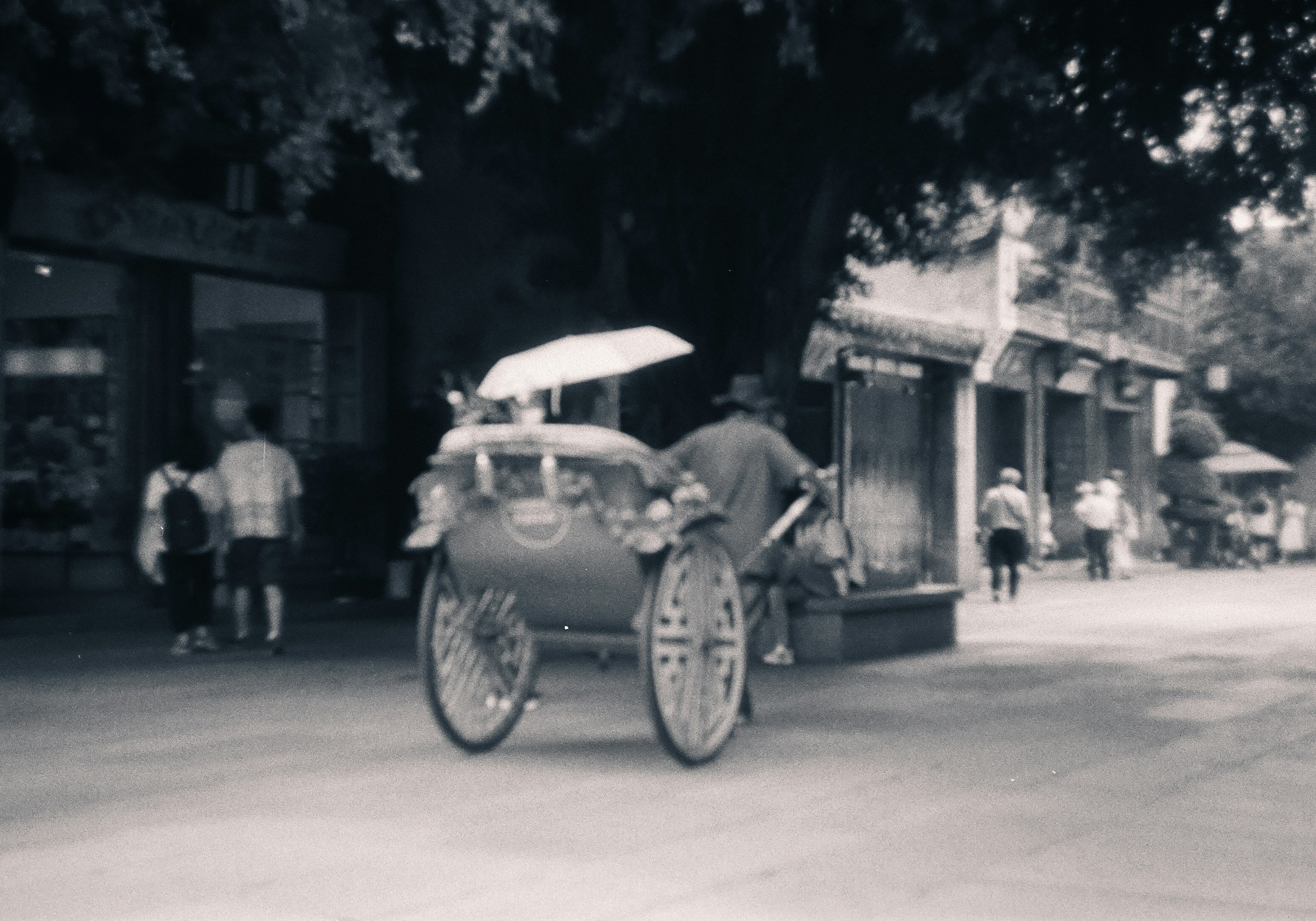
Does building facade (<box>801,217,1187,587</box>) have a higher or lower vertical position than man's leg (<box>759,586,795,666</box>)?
higher

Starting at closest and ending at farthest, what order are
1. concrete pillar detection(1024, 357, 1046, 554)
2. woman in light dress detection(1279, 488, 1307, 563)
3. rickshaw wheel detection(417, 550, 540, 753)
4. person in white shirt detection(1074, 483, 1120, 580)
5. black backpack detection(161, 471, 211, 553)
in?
1. rickshaw wheel detection(417, 550, 540, 753)
2. black backpack detection(161, 471, 211, 553)
3. person in white shirt detection(1074, 483, 1120, 580)
4. concrete pillar detection(1024, 357, 1046, 554)
5. woman in light dress detection(1279, 488, 1307, 563)

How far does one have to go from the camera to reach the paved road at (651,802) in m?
5.11

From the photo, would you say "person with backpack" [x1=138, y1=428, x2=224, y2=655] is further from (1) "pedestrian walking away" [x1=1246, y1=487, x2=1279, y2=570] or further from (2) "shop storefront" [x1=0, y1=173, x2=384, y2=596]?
(1) "pedestrian walking away" [x1=1246, y1=487, x2=1279, y2=570]

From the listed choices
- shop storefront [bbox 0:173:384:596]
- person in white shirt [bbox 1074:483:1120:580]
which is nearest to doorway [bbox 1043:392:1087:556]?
person in white shirt [bbox 1074:483:1120:580]

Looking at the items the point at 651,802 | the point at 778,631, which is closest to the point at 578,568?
the point at 651,802

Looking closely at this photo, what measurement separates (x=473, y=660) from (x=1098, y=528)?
77.7 feet

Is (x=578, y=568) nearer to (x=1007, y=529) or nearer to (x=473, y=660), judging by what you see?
(x=473, y=660)

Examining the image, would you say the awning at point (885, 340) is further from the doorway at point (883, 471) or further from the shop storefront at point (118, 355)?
the shop storefront at point (118, 355)

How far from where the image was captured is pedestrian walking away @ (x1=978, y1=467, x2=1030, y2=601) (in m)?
22.9

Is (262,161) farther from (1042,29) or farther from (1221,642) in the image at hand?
(1221,642)

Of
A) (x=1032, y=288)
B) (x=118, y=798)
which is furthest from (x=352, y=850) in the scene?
(x=1032, y=288)

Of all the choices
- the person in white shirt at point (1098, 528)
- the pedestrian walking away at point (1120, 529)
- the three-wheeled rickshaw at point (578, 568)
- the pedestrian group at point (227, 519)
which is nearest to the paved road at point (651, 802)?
the three-wheeled rickshaw at point (578, 568)

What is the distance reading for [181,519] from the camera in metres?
12.6

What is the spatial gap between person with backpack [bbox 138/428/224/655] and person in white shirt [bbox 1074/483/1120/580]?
19647 millimetres
